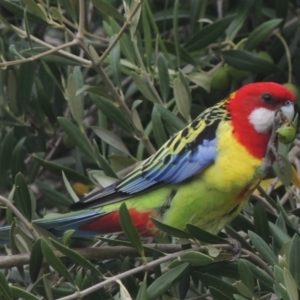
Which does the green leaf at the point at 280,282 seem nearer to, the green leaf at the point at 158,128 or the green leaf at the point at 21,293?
the green leaf at the point at 21,293

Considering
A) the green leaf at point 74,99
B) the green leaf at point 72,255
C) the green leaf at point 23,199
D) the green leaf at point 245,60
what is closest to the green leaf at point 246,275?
the green leaf at point 72,255

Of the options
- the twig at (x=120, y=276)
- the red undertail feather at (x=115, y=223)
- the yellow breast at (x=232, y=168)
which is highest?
the yellow breast at (x=232, y=168)

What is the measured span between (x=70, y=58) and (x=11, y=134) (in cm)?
40

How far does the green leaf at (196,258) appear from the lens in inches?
79.0

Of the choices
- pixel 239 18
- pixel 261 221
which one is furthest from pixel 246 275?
pixel 239 18

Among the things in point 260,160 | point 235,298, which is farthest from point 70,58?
point 235,298

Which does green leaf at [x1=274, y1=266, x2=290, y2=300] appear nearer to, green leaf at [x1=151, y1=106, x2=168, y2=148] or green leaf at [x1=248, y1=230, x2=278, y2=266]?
green leaf at [x1=248, y1=230, x2=278, y2=266]

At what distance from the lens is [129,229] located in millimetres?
2057

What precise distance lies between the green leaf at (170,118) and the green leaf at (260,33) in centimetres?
42

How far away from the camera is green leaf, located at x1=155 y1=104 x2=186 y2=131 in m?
2.60

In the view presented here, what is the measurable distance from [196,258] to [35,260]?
1.34 feet

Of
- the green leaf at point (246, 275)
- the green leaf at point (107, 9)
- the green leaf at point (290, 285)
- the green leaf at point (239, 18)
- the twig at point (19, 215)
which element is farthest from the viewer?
the green leaf at point (239, 18)

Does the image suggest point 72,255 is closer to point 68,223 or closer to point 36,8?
point 68,223

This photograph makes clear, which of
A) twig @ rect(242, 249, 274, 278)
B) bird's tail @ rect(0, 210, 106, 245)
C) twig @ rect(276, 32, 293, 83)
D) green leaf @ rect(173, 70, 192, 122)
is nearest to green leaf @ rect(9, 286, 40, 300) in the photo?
bird's tail @ rect(0, 210, 106, 245)
